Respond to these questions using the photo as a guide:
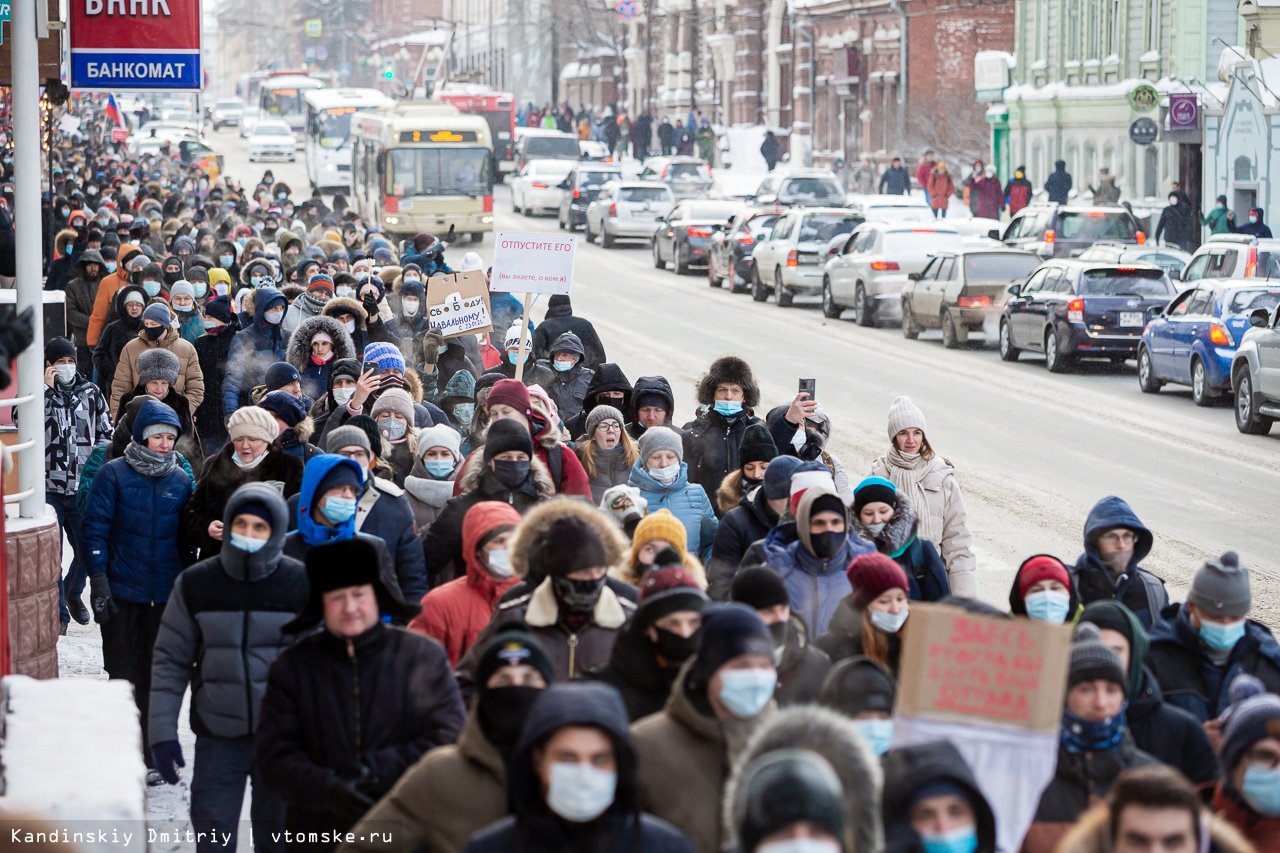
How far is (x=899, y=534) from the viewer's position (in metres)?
8.46

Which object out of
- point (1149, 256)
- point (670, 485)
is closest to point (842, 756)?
point (670, 485)

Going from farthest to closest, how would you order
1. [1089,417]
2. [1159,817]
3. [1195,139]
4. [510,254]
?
[1195,139], [1089,417], [510,254], [1159,817]

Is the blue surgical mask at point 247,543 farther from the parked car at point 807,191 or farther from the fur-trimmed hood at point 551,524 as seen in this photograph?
the parked car at point 807,191

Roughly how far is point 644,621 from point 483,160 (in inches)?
1640

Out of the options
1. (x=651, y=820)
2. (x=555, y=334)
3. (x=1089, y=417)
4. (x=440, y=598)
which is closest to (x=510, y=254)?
(x=555, y=334)

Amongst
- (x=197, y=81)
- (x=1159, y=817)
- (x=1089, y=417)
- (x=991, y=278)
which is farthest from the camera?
(x=991, y=278)

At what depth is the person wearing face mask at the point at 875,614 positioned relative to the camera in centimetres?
667

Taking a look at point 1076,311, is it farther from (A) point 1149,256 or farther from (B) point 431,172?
(B) point 431,172

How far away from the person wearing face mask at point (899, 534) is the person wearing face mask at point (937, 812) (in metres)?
3.81

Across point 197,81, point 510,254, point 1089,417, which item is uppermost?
point 197,81

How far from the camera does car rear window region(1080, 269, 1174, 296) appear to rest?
25828mm

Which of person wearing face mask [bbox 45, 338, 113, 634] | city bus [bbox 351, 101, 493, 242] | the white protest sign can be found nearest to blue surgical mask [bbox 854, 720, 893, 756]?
person wearing face mask [bbox 45, 338, 113, 634]

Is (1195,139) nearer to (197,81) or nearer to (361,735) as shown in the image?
(197,81)

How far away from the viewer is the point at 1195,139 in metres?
44.8
